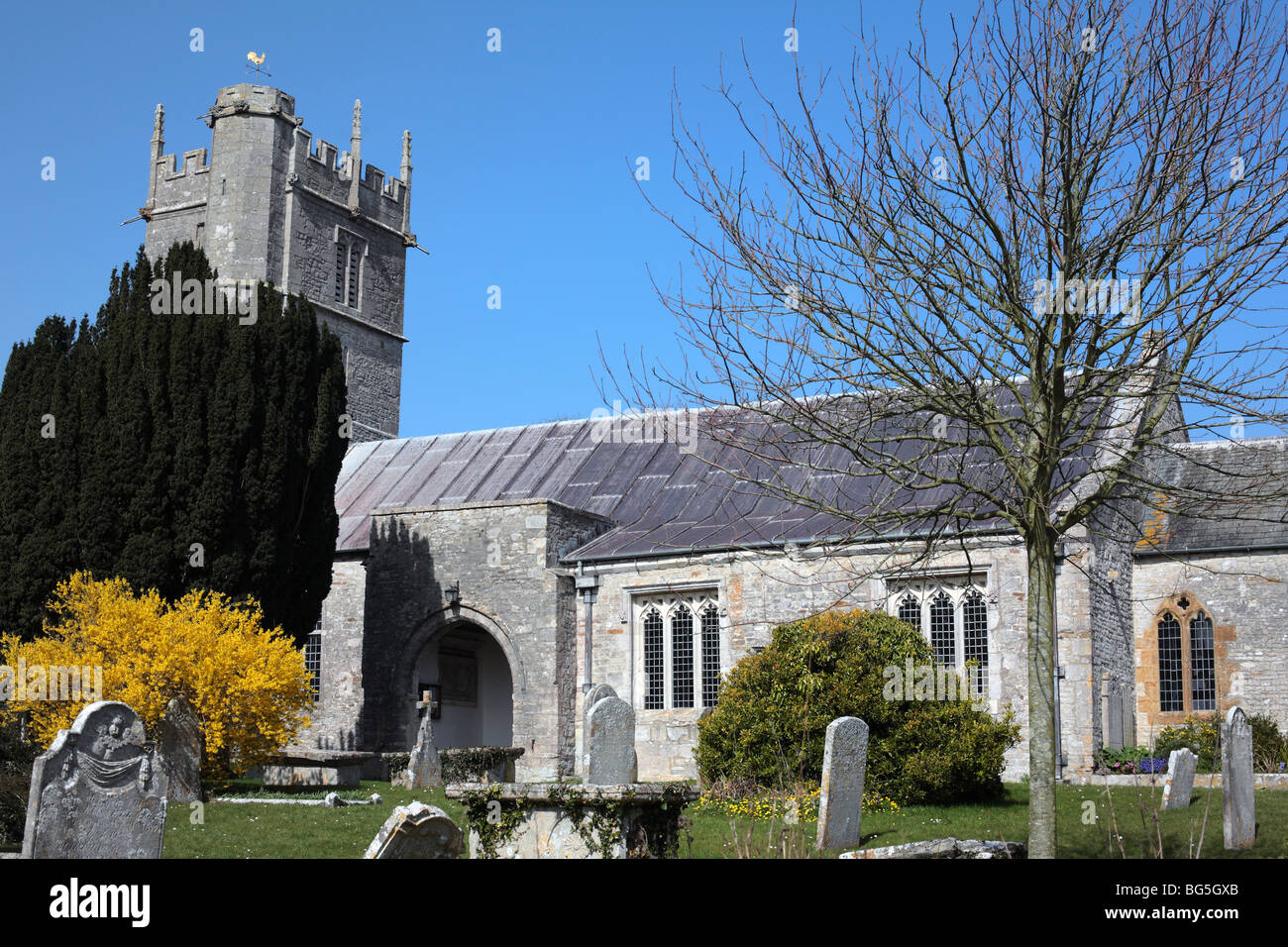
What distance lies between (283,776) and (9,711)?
4.35 metres

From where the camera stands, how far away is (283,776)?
767 inches

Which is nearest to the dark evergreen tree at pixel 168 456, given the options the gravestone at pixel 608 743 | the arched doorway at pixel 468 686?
the arched doorway at pixel 468 686

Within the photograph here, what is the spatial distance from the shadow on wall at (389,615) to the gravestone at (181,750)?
832cm

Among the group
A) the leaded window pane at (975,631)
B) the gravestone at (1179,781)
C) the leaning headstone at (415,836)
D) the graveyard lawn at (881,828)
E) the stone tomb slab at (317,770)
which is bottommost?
the stone tomb slab at (317,770)

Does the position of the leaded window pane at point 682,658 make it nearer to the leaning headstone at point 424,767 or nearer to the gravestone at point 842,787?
the leaning headstone at point 424,767

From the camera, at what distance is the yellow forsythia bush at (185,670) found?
637 inches

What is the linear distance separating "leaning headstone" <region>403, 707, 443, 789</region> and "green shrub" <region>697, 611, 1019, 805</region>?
5267mm

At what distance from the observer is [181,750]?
15562 mm

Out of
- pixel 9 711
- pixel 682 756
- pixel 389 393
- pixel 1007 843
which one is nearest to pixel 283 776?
pixel 9 711

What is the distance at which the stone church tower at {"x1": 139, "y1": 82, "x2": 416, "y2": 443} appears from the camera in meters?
34.5

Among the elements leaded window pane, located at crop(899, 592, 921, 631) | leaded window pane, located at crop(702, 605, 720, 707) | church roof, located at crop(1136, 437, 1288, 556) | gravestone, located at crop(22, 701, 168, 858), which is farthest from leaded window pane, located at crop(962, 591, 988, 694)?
gravestone, located at crop(22, 701, 168, 858)
